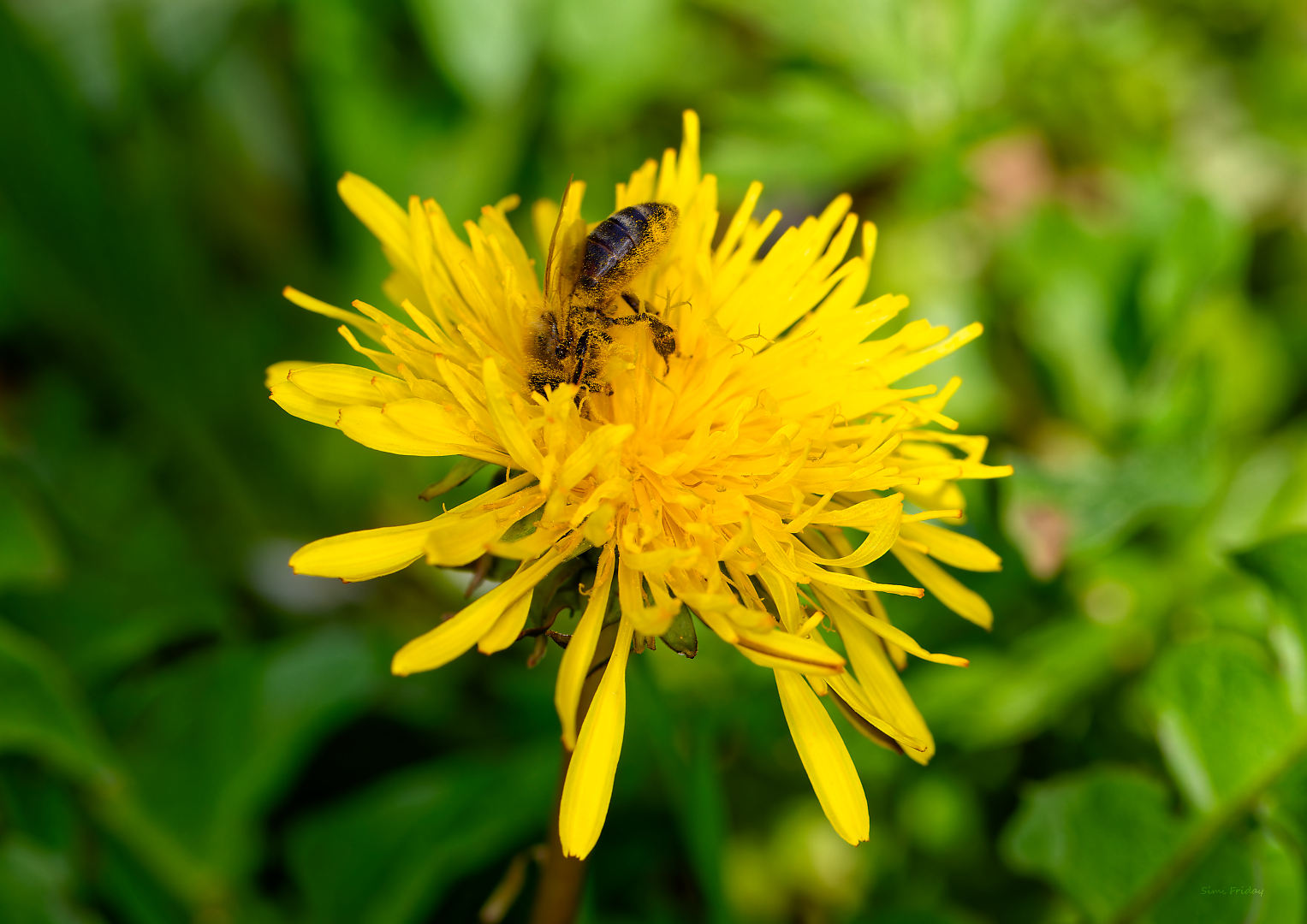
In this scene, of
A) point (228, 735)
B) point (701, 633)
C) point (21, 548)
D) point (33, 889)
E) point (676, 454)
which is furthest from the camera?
point (701, 633)

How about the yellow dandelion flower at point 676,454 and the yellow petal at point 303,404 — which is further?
the yellow petal at point 303,404

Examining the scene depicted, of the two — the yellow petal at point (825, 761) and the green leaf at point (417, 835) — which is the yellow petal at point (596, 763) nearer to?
the yellow petal at point (825, 761)

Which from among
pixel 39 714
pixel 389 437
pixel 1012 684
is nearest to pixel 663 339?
pixel 389 437

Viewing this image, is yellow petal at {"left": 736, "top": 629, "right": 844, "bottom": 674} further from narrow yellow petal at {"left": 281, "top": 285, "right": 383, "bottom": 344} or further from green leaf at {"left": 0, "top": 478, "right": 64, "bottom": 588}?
green leaf at {"left": 0, "top": 478, "right": 64, "bottom": 588}

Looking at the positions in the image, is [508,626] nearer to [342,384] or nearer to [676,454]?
[676,454]

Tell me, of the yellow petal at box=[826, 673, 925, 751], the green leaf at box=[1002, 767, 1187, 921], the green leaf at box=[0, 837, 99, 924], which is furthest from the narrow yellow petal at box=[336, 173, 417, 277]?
the green leaf at box=[1002, 767, 1187, 921]

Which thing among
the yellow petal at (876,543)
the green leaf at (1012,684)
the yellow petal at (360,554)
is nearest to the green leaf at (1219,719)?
the green leaf at (1012,684)

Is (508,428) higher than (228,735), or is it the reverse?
(508,428)
